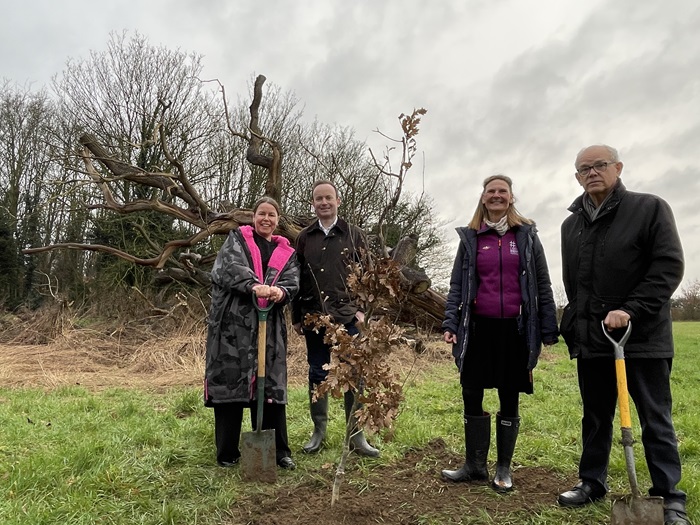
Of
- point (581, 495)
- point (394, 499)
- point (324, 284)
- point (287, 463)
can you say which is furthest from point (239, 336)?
point (581, 495)

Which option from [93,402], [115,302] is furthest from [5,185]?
[93,402]

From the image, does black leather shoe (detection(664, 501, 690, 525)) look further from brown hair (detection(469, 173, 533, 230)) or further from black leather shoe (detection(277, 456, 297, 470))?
black leather shoe (detection(277, 456, 297, 470))

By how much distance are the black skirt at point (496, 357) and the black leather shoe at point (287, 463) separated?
140cm

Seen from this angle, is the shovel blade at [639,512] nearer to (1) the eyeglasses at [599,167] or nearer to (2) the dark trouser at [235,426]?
(1) the eyeglasses at [599,167]

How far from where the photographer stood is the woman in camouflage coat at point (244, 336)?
145 inches

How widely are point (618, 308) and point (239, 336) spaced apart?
8.12 ft

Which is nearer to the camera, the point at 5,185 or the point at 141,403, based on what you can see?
the point at 141,403

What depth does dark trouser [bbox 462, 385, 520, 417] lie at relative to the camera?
11.1 ft

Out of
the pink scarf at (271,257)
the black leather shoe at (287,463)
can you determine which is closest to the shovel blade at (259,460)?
the black leather shoe at (287,463)

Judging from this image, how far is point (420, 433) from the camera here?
4.47 metres

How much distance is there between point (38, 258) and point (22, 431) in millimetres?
17071

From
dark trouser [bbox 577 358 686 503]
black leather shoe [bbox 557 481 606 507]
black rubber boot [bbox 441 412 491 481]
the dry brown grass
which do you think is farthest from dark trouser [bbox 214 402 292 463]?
the dry brown grass

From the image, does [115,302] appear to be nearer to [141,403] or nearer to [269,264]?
[141,403]

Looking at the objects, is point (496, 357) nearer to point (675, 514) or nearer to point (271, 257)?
point (675, 514)
